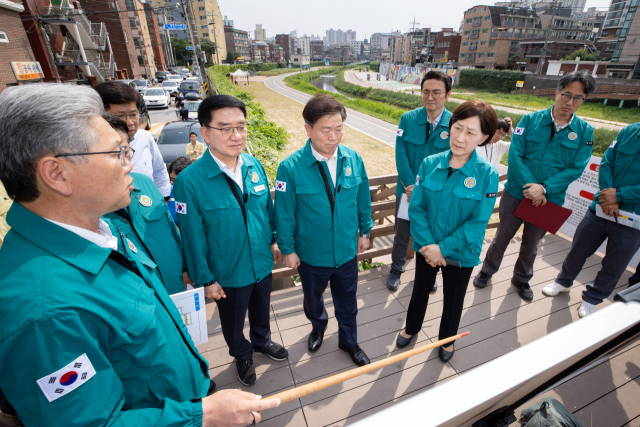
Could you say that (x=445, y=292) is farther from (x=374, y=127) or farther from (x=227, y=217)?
(x=374, y=127)

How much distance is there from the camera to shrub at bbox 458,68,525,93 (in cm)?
4025

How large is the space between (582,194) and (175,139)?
357 inches

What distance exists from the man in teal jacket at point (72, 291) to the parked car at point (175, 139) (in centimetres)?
740

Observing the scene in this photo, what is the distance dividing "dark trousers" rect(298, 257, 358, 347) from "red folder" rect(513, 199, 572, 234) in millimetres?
1943

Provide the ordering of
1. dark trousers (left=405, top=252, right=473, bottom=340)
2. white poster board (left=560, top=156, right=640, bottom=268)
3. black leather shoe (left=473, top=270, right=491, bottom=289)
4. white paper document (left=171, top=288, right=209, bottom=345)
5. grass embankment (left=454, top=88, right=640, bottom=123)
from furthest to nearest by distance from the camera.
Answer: grass embankment (left=454, top=88, right=640, bottom=123) < white poster board (left=560, top=156, right=640, bottom=268) < black leather shoe (left=473, top=270, right=491, bottom=289) < dark trousers (left=405, top=252, right=473, bottom=340) < white paper document (left=171, top=288, right=209, bottom=345)

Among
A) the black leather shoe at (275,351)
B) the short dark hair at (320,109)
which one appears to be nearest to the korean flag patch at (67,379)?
the short dark hair at (320,109)

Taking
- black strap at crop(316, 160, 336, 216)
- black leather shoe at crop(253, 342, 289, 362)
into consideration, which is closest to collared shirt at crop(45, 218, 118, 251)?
black strap at crop(316, 160, 336, 216)

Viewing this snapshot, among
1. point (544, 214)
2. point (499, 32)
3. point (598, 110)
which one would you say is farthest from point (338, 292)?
point (499, 32)

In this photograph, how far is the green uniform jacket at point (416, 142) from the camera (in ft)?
9.95

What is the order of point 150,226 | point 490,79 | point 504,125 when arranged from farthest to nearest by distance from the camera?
1. point 490,79
2. point 504,125
3. point 150,226

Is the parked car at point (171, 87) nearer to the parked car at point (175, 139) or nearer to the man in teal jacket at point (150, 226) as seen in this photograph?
the parked car at point (175, 139)

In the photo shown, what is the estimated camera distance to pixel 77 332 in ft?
2.82

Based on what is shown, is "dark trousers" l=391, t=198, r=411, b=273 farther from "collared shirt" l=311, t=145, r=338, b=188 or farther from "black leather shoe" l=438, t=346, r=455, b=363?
"collared shirt" l=311, t=145, r=338, b=188

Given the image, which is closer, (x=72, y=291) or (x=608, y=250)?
(x=72, y=291)
